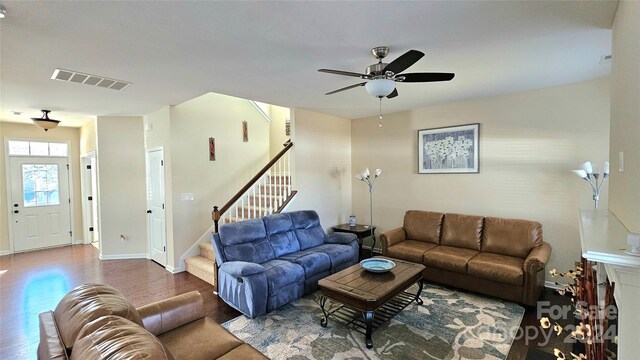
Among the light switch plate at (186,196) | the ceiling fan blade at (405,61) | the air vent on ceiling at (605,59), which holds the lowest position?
the light switch plate at (186,196)

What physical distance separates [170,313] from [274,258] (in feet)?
6.07

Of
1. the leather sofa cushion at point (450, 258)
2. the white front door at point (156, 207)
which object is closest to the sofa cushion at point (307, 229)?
the leather sofa cushion at point (450, 258)

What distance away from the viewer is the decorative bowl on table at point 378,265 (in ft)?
10.2

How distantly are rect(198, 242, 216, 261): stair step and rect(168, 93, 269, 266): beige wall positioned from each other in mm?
190

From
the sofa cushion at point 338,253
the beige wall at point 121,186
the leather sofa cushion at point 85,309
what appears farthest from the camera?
the beige wall at point 121,186

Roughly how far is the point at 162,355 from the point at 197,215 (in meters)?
4.18

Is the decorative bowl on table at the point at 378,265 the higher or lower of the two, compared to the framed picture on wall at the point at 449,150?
lower

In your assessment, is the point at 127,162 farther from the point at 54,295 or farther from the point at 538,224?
the point at 538,224

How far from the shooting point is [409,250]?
404 centimetres

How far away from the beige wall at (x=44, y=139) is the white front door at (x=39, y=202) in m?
0.11

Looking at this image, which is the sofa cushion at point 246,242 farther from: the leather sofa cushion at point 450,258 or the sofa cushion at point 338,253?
the leather sofa cushion at point 450,258

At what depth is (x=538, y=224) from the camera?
3699 mm

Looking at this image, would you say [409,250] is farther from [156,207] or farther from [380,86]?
[156,207]

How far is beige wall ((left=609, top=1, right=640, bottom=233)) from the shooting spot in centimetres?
137
